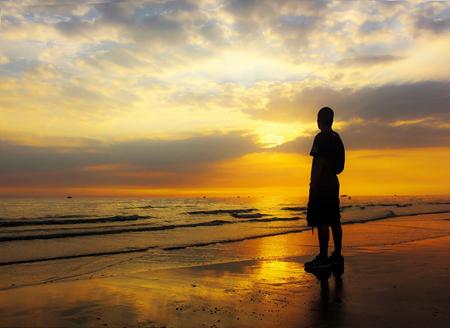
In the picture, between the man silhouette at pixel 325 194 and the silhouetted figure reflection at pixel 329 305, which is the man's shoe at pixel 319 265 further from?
the silhouetted figure reflection at pixel 329 305

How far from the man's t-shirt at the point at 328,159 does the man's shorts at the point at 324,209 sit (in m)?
0.09

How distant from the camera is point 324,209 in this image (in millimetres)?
6039

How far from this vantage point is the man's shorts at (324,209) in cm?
604

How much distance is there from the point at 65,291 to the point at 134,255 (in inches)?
181

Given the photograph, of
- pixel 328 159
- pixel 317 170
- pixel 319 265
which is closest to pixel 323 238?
pixel 319 265

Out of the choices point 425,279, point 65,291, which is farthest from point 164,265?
point 425,279

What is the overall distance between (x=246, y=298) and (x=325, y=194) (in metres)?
2.19

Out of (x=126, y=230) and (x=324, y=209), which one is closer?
(x=324, y=209)

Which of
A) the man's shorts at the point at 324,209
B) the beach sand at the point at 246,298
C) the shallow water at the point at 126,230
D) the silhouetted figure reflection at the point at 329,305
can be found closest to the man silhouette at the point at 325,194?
the man's shorts at the point at 324,209

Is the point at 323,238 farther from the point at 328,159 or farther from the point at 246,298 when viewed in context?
the point at 246,298

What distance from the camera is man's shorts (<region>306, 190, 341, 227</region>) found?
238 inches

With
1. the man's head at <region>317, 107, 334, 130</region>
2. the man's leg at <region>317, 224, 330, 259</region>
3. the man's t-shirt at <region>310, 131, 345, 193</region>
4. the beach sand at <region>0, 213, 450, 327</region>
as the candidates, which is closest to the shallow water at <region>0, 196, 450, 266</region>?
the beach sand at <region>0, 213, 450, 327</region>

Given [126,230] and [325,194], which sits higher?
[325,194]

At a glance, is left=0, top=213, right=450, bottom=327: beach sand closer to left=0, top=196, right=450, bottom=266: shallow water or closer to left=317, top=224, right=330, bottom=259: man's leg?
left=317, top=224, right=330, bottom=259: man's leg
